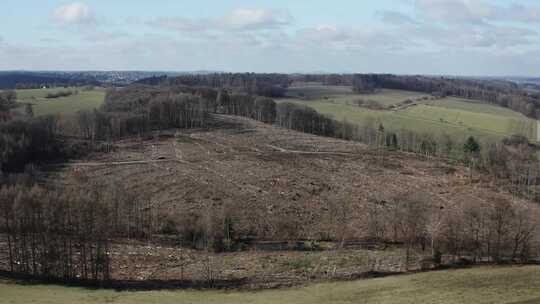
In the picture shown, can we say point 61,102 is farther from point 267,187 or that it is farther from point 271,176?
point 267,187

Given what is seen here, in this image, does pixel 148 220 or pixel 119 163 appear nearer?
pixel 148 220

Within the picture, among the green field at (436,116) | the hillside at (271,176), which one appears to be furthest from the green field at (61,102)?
the green field at (436,116)

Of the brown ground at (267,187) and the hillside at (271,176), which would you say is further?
the hillside at (271,176)

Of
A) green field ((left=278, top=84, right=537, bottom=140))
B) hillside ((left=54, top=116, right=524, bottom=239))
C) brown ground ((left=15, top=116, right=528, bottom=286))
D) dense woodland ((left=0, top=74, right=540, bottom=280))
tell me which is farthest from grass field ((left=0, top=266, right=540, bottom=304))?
green field ((left=278, top=84, right=537, bottom=140))

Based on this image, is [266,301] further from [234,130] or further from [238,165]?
[234,130]

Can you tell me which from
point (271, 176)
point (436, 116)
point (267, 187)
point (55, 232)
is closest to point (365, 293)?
point (55, 232)

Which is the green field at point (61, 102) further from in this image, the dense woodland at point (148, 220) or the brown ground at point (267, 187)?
the brown ground at point (267, 187)
